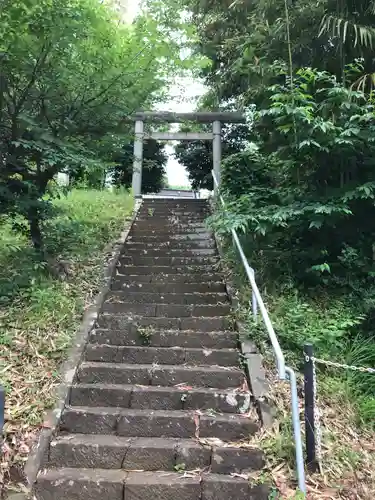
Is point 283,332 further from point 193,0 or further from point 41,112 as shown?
point 193,0

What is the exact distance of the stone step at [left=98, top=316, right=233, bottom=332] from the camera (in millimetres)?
4879

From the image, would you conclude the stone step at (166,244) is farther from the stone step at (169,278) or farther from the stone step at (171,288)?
the stone step at (171,288)

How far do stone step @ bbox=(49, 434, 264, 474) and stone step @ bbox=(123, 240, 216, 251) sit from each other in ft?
14.6

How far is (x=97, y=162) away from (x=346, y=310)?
3405 mm

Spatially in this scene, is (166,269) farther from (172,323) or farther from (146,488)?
(146,488)

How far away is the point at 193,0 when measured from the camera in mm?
9047

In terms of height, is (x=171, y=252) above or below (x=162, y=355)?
above

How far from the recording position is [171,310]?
5.26 metres

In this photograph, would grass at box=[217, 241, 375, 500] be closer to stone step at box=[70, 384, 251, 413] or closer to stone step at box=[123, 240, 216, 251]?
stone step at box=[70, 384, 251, 413]

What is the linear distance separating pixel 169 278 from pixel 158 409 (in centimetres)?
262

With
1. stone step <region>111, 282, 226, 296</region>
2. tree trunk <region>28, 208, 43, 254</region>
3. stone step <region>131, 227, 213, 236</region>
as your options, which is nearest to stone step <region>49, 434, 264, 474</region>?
stone step <region>111, 282, 226, 296</region>

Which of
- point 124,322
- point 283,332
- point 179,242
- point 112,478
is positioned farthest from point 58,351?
point 179,242

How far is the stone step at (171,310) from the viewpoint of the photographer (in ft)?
17.1

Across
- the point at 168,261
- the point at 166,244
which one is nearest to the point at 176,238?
the point at 166,244
